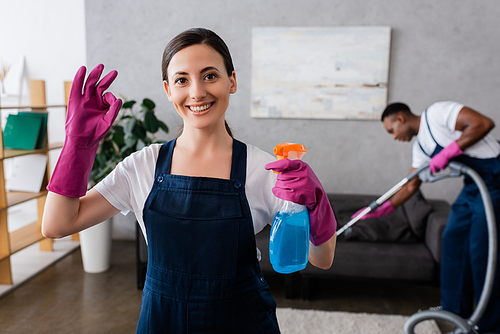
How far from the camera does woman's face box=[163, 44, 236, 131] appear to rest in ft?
3.21

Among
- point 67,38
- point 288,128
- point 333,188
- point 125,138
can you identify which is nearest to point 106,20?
point 67,38

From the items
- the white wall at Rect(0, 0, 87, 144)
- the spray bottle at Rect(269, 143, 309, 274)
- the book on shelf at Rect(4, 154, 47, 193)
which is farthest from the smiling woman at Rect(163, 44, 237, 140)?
the white wall at Rect(0, 0, 87, 144)

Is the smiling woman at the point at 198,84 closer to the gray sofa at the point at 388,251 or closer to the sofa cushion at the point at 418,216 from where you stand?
the gray sofa at the point at 388,251

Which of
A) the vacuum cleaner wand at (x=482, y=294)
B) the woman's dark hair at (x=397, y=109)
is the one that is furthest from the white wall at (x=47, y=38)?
the vacuum cleaner wand at (x=482, y=294)

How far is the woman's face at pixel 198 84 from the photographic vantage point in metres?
0.98

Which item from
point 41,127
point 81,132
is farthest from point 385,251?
point 41,127

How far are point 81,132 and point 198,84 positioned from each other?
0.97 feet

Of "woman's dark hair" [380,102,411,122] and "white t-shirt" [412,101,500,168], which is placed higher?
"woman's dark hair" [380,102,411,122]

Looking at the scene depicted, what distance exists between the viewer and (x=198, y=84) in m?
0.98

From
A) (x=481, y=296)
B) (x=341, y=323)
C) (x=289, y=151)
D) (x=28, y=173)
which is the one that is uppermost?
(x=289, y=151)

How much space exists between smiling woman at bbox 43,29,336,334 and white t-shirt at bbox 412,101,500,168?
1688 mm

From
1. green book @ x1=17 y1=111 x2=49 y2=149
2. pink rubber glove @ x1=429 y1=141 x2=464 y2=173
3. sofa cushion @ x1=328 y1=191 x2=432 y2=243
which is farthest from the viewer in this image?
green book @ x1=17 y1=111 x2=49 y2=149

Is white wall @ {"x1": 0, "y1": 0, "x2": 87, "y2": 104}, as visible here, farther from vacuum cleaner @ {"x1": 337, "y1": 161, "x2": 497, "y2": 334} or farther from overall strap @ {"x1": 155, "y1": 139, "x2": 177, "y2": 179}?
vacuum cleaner @ {"x1": 337, "y1": 161, "x2": 497, "y2": 334}

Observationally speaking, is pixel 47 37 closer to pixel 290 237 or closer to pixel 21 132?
pixel 21 132
